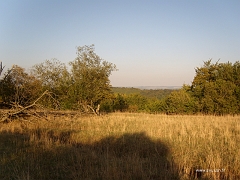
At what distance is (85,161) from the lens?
18.3ft

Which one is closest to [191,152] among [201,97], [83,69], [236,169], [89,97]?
[236,169]

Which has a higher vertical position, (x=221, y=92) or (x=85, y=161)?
(x=221, y=92)

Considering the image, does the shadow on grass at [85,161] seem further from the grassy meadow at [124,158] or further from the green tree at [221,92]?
the green tree at [221,92]

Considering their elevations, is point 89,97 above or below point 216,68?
below

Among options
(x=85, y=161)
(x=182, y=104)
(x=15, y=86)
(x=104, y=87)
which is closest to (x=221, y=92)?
(x=182, y=104)

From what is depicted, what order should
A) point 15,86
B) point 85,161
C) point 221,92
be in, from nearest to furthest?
1. point 85,161
2. point 15,86
3. point 221,92

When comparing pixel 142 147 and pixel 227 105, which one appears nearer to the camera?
pixel 142 147

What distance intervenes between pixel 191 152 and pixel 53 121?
813cm

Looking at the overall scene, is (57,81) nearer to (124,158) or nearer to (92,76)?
(92,76)

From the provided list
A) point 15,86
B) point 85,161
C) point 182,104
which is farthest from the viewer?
point 182,104

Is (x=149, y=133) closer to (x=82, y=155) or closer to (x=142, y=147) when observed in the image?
(x=142, y=147)

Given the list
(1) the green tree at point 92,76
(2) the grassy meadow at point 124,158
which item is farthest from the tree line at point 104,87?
(2) the grassy meadow at point 124,158

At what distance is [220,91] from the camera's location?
77.9 ft

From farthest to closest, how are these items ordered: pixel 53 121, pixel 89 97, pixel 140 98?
pixel 140 98 < pixel 89 97 < pixel 53 121
